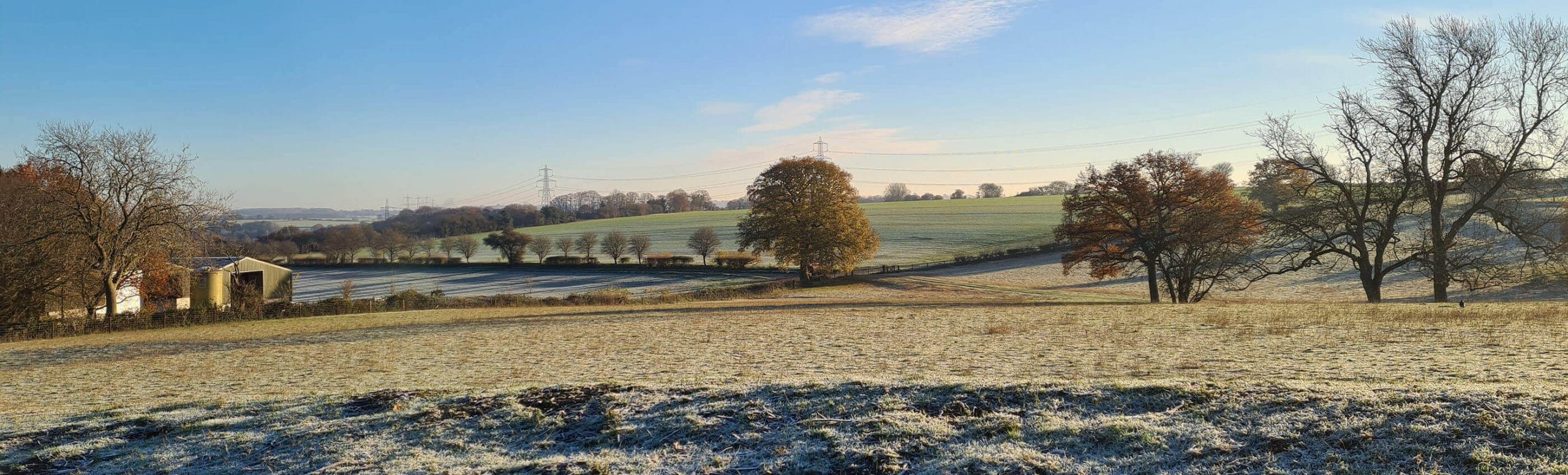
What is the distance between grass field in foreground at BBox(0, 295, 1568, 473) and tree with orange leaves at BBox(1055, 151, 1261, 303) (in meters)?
14.3

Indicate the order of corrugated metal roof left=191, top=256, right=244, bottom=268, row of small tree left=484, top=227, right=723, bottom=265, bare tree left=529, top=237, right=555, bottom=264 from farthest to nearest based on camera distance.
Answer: bare tree left=529, top=237, right=555, bottom=264
row of small tree left=484, top=227, right=723, bottom=265
corrugated metal roof left=191, top=256, right=244, bottom=268

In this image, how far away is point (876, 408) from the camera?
8.95 meters

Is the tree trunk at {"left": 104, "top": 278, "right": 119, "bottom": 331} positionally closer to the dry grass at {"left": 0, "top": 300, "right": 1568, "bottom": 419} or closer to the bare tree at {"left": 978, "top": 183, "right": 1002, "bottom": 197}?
the dry grass at {"left": 0, "top": 300, "right": 1568, "bottom": 419}

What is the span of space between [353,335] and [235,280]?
92.0 ft

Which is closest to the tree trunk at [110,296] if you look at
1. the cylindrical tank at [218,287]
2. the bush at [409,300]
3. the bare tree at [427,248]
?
the bush at [409,300]

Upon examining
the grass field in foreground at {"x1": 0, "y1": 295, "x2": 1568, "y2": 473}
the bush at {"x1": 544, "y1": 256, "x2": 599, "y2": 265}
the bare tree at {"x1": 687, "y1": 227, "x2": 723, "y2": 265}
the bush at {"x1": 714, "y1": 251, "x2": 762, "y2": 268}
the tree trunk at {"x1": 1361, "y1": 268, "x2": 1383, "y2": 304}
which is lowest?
the tree trunk at {"x1": 1361, "y1": 268, "x2": 1383, "y2": 304}

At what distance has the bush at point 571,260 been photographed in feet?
249

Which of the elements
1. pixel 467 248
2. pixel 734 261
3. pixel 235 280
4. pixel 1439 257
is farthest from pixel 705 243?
pixel 1439 257

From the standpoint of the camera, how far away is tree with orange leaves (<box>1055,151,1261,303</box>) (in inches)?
1289

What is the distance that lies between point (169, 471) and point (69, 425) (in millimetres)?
3597

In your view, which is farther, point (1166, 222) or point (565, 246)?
point (565, 246)

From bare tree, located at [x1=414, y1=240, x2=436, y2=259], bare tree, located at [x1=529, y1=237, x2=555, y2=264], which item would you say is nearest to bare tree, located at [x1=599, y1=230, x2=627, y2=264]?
bare tree, located at [x1=529, y1=237, x2=555, y2=264]

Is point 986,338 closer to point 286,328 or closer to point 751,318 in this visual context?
point 751,318

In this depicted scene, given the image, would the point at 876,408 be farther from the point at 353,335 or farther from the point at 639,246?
the point at 639,246
